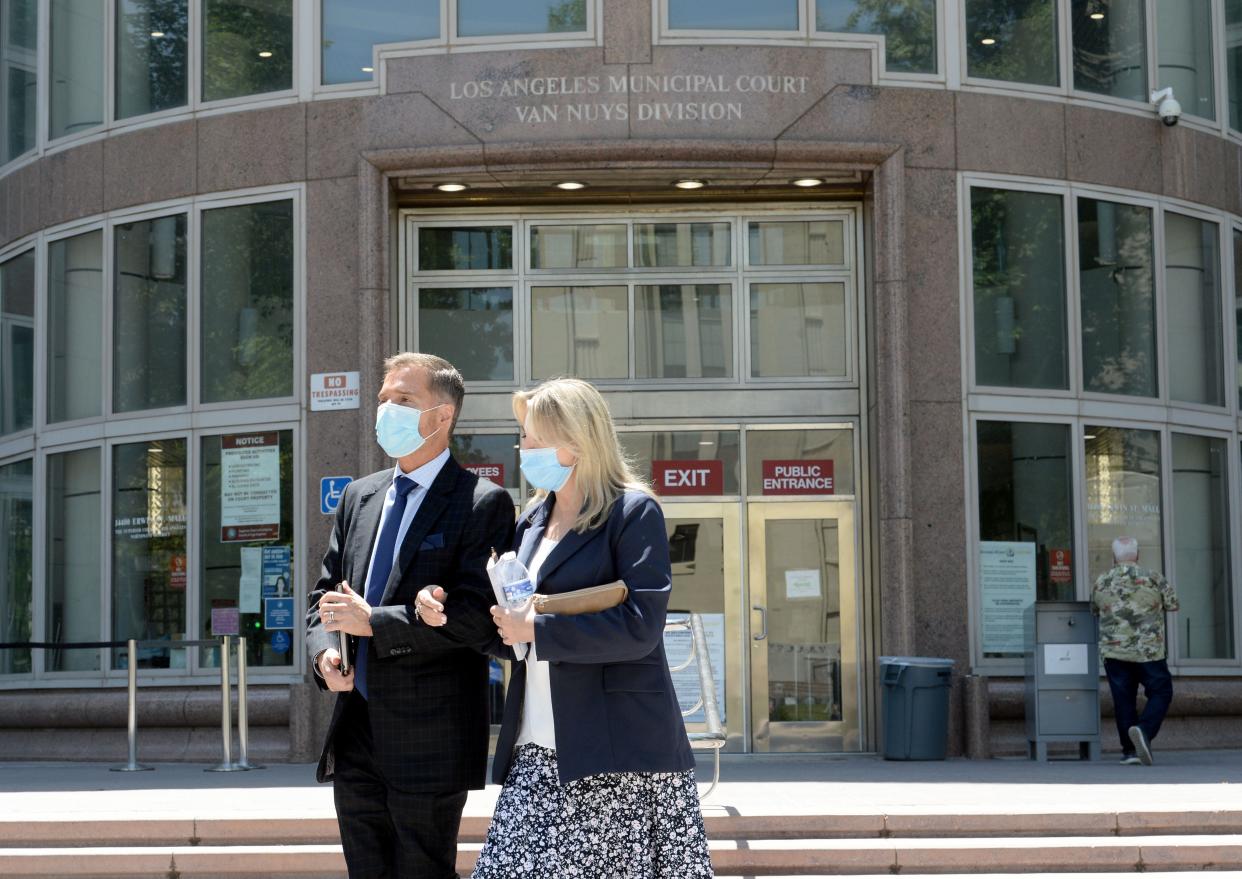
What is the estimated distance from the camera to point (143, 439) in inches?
600

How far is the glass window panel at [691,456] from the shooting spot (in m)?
14.9

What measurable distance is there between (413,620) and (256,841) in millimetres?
4692

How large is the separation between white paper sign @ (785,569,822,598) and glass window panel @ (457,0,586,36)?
194 inches

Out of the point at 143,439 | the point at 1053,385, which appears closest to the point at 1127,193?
the point at 1053,385

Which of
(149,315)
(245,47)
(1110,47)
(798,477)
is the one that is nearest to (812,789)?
(798,477)

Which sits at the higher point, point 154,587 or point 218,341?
point 218,341

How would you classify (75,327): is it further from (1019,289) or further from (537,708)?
(537,708)

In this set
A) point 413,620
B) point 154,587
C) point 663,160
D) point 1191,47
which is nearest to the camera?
point 413,620

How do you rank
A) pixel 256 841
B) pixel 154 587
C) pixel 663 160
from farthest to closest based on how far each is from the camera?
pixel 154 587 < pixel 663 160 < pixel 256 841

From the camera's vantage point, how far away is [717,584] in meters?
14.7

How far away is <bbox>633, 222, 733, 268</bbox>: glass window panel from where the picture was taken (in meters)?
15.1

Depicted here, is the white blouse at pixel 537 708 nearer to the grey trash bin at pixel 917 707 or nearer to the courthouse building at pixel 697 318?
the grey trash bin at pixel 917 707

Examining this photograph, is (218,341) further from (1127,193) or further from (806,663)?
(1127,193)

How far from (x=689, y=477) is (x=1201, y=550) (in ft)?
15.7
